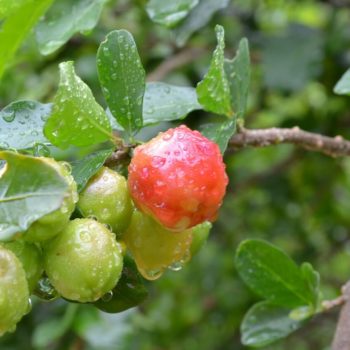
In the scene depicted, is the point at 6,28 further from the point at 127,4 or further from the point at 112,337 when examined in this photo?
the point at 127,4

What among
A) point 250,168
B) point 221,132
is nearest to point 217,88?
point 221,132

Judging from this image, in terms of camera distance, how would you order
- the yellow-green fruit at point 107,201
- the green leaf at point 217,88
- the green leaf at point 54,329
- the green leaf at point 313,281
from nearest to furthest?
the yellow-green fruit at point 107,201
the green leaf at point 217,88
the green leaf at point 313,281
the green leaf at point 54,329

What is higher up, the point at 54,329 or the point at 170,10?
the point at 170,10

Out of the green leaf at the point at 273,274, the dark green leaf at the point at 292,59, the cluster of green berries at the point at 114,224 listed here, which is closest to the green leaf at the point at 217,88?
the cluster of green berries at the point at 114,224

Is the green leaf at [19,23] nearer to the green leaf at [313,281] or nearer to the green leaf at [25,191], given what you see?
the green leaf at [25,191]

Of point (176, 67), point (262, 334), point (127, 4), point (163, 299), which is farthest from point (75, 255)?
point (163, 299)

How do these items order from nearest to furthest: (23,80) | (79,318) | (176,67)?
(79,318) → (176,67) → (23,80)

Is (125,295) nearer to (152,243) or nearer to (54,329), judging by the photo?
(152,243)
